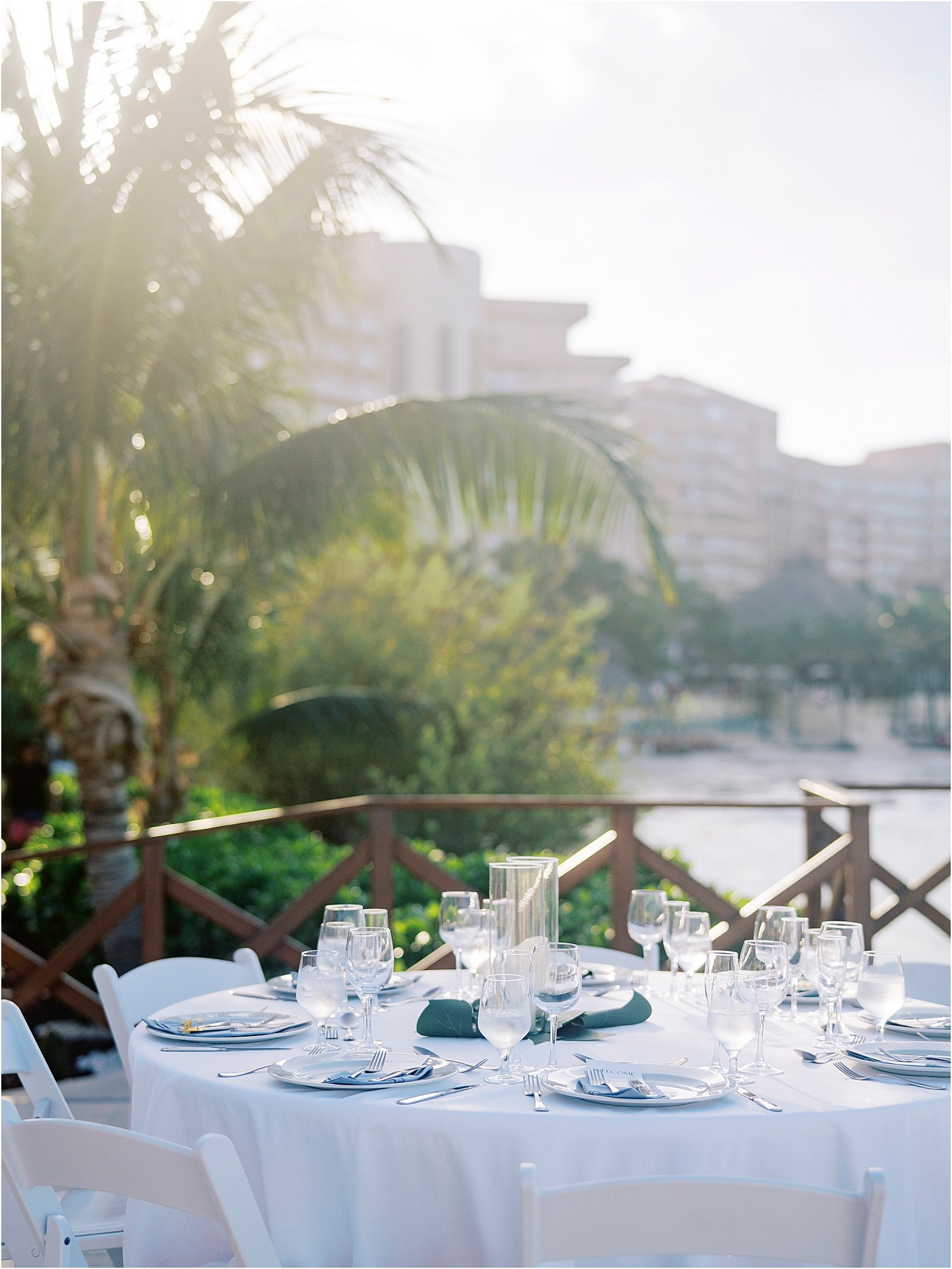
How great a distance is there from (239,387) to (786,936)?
4.58 metres

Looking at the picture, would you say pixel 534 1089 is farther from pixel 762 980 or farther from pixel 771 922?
pixel 771 922

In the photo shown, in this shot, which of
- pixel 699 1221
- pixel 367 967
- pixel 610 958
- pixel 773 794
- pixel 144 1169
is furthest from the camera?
pixel 773 794

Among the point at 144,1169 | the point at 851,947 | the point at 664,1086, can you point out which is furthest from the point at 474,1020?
the point at 144,1169

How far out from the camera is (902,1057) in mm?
2020

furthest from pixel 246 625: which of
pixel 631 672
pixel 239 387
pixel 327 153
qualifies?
pixel 631 672

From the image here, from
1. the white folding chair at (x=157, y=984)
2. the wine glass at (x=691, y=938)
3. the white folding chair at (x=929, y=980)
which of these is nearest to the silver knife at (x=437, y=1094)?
the wine glass at (x=691, y=938)

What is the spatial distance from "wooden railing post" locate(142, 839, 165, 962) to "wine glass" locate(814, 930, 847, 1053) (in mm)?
3044

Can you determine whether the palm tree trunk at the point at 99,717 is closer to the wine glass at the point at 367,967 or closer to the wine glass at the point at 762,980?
the wine glass at the point at 367,967

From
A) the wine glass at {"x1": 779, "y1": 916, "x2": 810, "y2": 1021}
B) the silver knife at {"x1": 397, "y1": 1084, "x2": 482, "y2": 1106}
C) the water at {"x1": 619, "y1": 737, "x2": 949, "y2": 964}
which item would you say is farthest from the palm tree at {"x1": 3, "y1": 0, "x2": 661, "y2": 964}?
the water at {"x1": 619, "y1": 737, "x2": 949, "y2": 964}

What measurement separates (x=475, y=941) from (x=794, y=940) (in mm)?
639

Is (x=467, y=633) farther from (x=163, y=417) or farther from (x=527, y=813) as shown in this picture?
(x=163, y=417)

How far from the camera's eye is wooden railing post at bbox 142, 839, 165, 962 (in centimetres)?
459

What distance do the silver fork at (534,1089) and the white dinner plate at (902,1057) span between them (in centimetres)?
58

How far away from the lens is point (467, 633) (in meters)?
11.0
